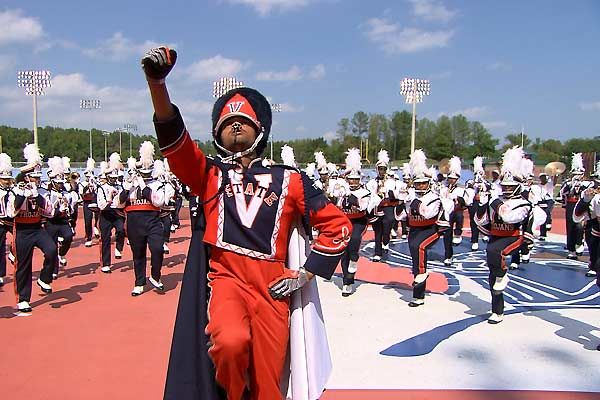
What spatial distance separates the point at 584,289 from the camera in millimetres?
8406

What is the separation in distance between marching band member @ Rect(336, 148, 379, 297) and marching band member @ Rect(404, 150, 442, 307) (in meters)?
1.04

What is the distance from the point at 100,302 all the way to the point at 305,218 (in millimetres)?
5651

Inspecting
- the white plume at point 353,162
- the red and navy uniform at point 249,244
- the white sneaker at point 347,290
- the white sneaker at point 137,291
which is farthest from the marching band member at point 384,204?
the red and navy uniform at point 249,244

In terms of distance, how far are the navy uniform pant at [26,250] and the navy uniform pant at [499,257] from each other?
6141mm

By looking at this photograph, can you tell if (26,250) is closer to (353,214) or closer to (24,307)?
(24,307)

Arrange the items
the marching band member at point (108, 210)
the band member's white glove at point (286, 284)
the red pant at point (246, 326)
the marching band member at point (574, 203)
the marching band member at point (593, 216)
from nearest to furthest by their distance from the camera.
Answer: the red pant at point (246, 326) < the band member's white glove at point (286, 284) < the marching band member at point (593, 216) < the marching band member at point (108, 210) < the marching band member at point (574, 203)

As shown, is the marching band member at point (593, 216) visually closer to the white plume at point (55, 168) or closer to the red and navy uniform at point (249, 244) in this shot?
the red and navy uniform at point (249, 244)

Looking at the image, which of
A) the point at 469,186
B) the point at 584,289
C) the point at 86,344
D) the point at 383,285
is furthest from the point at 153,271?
the point at 469,186

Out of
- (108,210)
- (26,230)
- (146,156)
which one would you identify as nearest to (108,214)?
(108,210)

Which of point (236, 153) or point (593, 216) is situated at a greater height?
point (236, 153)

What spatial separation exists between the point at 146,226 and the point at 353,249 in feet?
11.1

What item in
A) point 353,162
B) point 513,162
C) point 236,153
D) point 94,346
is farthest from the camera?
point 353,162

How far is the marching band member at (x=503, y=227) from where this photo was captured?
21.6 feet

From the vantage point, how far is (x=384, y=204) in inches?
488
